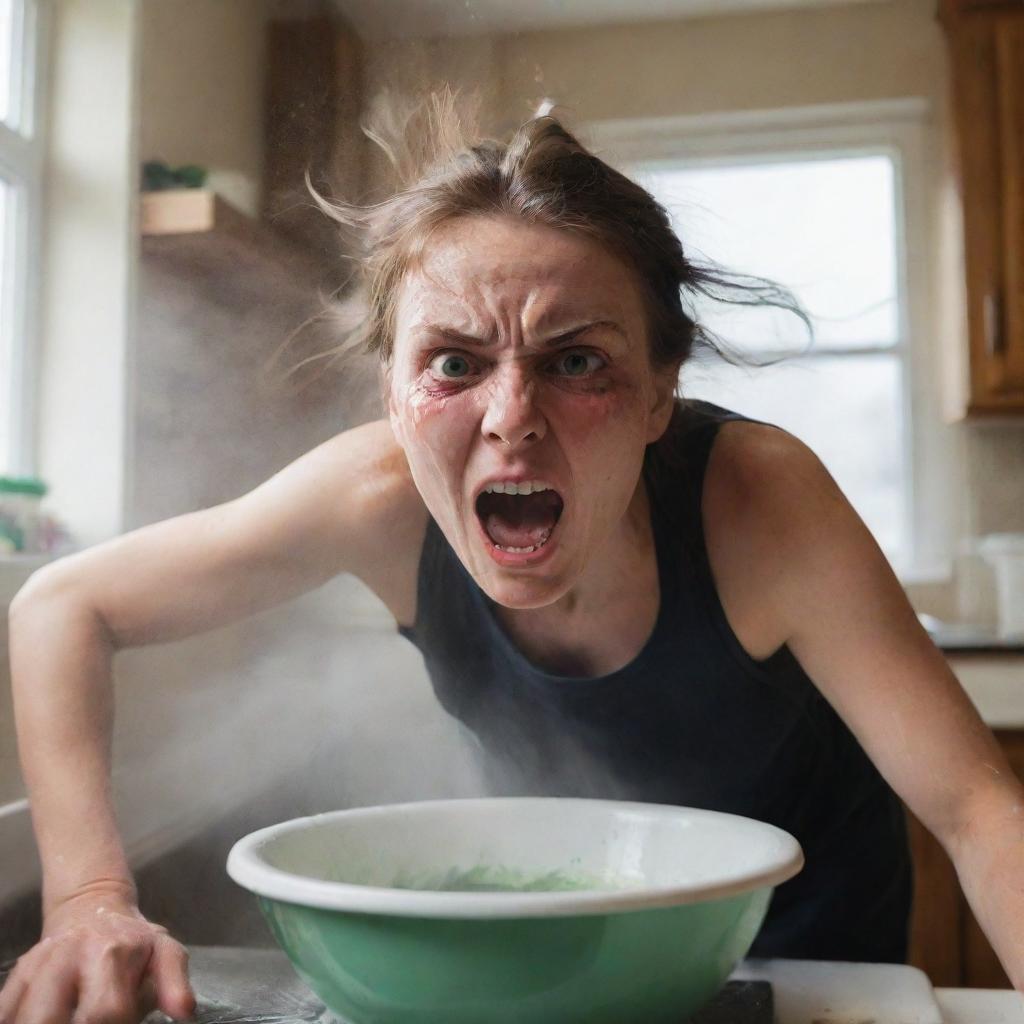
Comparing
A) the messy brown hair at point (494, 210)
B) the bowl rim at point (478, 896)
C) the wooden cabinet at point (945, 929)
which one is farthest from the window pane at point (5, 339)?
the wooden cabinet at point (945, 929)

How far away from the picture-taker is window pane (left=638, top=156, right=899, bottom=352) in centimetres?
50

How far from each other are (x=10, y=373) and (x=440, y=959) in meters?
0.33

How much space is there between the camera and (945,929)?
1.97 ft

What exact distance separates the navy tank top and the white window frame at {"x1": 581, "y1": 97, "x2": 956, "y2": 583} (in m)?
0.12

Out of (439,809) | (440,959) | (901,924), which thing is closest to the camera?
(440,959)

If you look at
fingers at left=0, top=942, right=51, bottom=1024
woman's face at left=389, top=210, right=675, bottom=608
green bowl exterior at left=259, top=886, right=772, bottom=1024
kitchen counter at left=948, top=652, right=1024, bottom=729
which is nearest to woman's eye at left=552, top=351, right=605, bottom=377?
woman's face at left=389, top=210, right=675, bottom=608

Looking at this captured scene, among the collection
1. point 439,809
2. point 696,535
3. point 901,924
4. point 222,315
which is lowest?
point 901,924

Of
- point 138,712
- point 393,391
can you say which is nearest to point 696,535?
point 393,391

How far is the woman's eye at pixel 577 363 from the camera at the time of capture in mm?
422

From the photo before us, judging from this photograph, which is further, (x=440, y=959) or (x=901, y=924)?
(x=901, y=924)

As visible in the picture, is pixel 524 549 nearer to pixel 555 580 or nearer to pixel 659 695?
pixel 555 580

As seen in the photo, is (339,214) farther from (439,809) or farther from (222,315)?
(439,809)

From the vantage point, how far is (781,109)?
0.52m

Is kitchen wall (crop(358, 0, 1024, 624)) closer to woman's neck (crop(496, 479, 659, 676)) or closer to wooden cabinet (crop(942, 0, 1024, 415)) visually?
wooden cabinet (crop(942, 0, 1024, 415))
